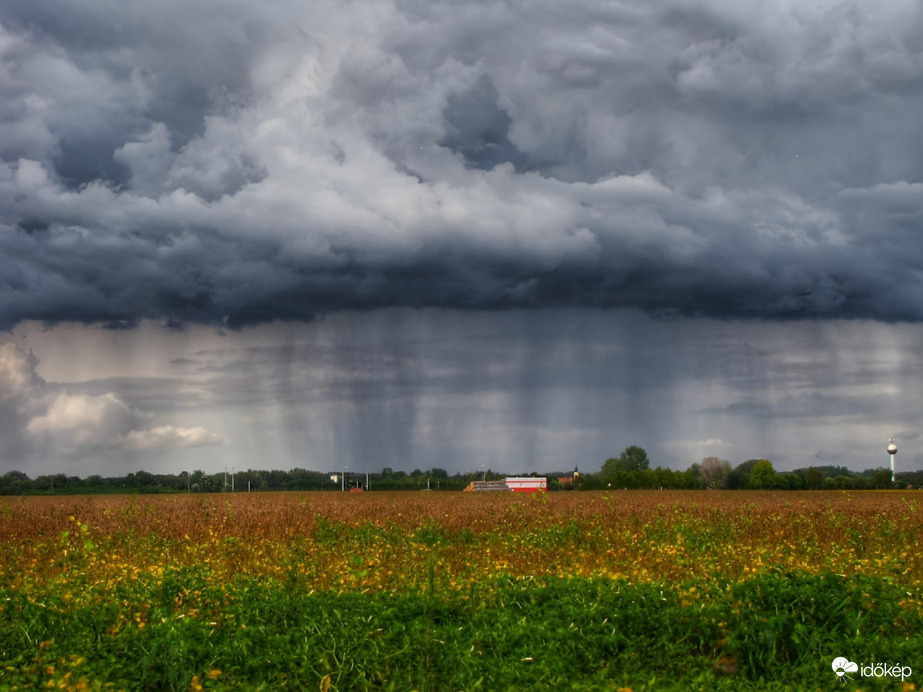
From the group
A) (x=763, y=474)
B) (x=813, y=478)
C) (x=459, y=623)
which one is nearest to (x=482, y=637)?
(x=459, y=623)

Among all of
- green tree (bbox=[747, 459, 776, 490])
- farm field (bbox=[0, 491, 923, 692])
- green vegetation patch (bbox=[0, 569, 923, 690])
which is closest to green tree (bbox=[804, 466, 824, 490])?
green tree (bbox=[747, 459, 776, 490])

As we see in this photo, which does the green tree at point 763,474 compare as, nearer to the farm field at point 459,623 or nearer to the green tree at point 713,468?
the green tree at point 713,468

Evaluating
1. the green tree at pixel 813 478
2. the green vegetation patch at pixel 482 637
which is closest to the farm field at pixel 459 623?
the green vegetation patch at pixel 482 637

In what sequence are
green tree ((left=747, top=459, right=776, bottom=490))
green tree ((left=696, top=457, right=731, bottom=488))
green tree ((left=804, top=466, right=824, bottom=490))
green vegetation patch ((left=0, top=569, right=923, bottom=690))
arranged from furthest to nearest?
green tree ((left=696, top=457, right=731, bottom=488)), green tree ((left=747, top=459, right=776, bottom=490)), green tree ((left=804, top=466, right=824, bottom=490)), green vegetation patch ((left=0, top=569, right=923, bottom=690))

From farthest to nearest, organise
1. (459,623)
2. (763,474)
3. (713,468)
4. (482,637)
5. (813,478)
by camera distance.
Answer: (713,468) < (763,474) < (813,478) < (459,623) < (482,637)

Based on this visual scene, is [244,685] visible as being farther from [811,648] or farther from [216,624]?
[811,648]

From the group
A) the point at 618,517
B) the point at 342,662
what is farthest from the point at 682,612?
the point at 618,517

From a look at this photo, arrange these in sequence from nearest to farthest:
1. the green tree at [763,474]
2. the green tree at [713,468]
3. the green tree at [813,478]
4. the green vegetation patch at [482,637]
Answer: the green vegetation patch at [482,637], the green tree at [813,478], the green tree at [763,474], the green tree at [713,468]

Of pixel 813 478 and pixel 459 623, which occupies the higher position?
pixel 459 623

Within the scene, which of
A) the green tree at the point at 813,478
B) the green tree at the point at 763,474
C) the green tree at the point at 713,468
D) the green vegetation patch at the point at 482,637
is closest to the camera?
the green vegetation patch at the point at 482,637

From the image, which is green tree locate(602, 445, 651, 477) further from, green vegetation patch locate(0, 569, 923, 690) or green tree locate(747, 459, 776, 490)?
green vegetation patch locate(0, 569, 923, 690)

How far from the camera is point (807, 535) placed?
59.8ft

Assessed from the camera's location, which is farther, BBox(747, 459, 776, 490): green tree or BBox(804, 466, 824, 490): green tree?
BBox(747, 459, 776, 490): green tree

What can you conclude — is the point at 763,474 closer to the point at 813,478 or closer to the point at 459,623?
the point at 813,478
